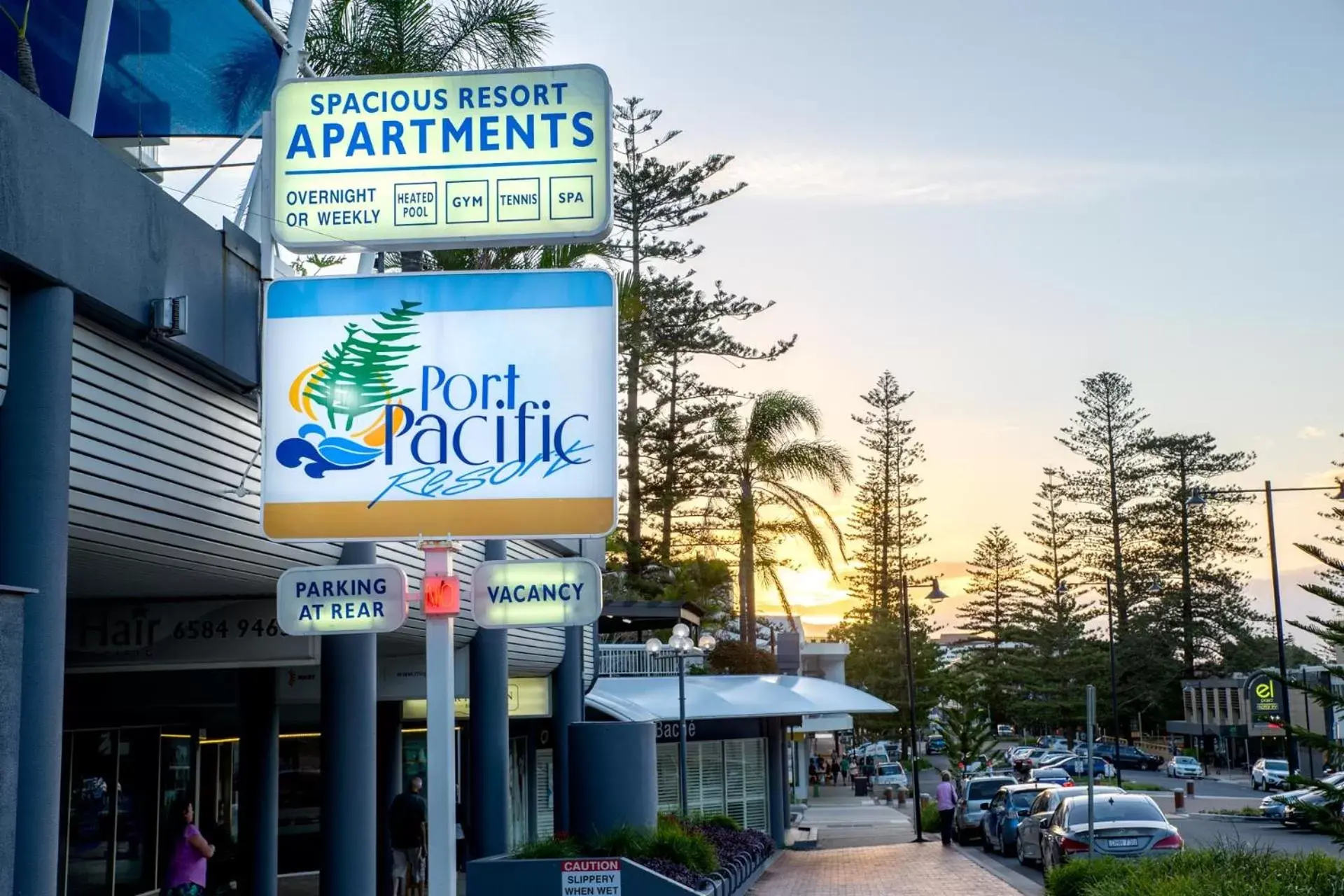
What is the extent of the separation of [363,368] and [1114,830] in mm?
17693

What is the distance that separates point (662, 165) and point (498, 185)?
148ft

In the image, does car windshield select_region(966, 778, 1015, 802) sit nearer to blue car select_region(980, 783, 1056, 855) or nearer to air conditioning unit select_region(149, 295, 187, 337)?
blue car select_region(980, 783, 1056, 855)

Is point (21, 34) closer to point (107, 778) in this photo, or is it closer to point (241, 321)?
point (241, 321)

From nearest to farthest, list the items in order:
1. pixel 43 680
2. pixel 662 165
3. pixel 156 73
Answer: pixel 43 680 < pixel 156 73 < pixel 662 165

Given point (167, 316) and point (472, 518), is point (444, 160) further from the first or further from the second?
point (472, 518)

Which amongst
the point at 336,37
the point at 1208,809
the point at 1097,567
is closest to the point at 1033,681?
the point at 1097,567

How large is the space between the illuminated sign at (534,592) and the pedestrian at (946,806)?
2817 cm

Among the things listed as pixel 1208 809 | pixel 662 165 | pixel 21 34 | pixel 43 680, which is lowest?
pixel 1208 809

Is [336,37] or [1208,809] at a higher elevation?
[336,37]

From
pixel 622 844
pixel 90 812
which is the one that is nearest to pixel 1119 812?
pixel 622 844

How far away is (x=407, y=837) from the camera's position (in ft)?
63.6

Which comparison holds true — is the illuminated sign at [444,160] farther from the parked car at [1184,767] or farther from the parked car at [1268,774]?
the parked car at [1184,767]

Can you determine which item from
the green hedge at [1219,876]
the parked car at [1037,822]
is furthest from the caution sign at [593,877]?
the parked car at [1037,822]

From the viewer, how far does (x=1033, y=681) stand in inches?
3681
